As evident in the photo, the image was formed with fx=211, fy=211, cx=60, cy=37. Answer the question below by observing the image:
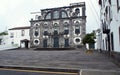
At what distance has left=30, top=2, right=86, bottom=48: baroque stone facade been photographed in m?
57.9

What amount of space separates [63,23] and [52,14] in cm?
488

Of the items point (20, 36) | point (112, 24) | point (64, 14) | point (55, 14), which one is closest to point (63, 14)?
point (64, 14)

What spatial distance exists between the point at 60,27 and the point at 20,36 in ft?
47.4

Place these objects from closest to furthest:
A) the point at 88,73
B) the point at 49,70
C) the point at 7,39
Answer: the point at 88,73
the point at 49,70
the point at 7,39

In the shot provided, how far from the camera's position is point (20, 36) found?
6675 cm

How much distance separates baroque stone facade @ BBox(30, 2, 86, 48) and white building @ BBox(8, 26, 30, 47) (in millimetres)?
2718

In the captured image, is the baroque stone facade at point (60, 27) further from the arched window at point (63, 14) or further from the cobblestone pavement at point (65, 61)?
the cobblestone pavement at point (65, 61)

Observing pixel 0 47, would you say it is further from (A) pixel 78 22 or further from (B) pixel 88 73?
(B) pixel 88 73

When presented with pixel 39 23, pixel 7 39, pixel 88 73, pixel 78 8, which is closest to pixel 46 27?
pixel 39 23

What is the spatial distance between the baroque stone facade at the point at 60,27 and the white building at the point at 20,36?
272cm

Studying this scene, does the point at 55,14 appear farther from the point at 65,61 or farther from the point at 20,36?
the point at 65,61

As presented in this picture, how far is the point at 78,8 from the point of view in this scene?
58531 mm

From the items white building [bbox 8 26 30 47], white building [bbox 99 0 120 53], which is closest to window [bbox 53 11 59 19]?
Answer: white building [bbox 8 26 30 47]

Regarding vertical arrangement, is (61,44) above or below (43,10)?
below
